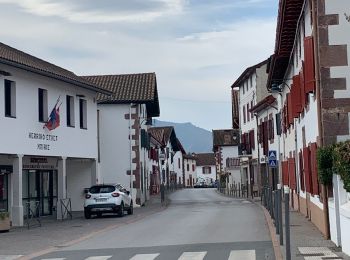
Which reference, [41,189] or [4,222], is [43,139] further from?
[4,222]

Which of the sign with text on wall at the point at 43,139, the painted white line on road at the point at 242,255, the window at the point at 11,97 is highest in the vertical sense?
the window at the point at 11,97

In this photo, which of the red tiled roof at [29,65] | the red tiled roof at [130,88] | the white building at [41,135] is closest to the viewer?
the red tiled roof at [29,65]

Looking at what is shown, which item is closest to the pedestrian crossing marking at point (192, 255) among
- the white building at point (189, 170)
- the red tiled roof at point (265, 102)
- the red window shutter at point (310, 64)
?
the red window shutter at point (310, 64)

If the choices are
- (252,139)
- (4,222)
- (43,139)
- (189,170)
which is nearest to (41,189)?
(43,139)

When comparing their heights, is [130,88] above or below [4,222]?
above

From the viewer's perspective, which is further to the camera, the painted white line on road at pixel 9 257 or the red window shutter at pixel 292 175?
the red window shutter at pixel 292 175

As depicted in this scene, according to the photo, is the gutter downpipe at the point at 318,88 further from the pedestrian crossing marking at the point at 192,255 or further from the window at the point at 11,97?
the window at the point at 11,97

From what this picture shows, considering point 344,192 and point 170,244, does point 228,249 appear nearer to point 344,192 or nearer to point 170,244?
point 170,244

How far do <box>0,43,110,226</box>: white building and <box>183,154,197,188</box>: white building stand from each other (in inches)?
2952

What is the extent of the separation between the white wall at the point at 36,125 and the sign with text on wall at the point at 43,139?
0.15 ft

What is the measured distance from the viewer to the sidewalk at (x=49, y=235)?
695 inches

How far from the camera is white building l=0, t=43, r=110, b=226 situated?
25.4m

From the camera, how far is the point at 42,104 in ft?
92.9

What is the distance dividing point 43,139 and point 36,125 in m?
0.80
